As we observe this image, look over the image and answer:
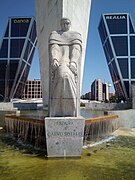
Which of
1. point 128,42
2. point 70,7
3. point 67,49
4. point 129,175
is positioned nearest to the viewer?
point 129,175

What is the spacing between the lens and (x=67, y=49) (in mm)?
7387

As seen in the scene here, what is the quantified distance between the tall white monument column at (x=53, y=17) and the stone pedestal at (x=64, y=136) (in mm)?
15183

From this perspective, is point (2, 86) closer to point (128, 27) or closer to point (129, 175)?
point (128, 27)

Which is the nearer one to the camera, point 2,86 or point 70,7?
point 70,7


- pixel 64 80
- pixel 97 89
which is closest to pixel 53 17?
pixel 64 80

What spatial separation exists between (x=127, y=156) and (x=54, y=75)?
323 centimetres

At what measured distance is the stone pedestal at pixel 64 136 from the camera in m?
6.23

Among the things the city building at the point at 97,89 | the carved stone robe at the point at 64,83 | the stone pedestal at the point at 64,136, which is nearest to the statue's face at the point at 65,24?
the carved stone robe at the point at 64,83

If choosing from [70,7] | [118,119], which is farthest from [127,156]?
[70,7]

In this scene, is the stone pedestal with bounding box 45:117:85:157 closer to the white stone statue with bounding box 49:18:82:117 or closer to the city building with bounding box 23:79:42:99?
the white stone statue with bounding box 49:18:82:117

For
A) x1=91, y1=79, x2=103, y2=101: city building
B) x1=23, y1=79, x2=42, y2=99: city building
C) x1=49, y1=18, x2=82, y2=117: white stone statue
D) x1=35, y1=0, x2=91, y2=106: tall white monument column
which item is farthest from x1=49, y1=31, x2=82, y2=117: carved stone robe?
x1=91, y1=79, x2=103, y2=101: city building

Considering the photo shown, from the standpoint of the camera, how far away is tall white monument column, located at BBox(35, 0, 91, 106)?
20.5m

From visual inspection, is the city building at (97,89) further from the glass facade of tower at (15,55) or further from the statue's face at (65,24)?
the statue's face at (65,24)

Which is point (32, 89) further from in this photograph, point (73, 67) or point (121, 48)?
point (73, 67)
